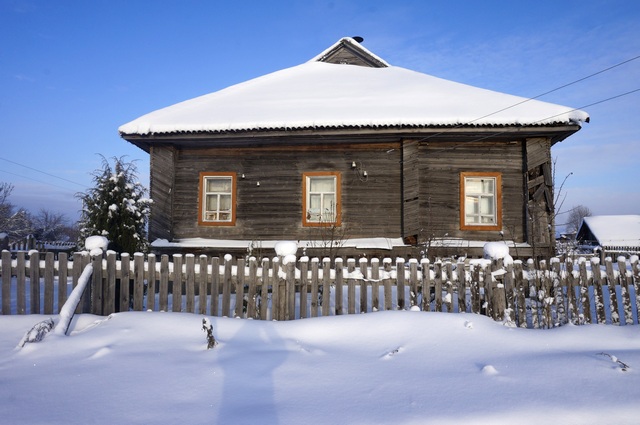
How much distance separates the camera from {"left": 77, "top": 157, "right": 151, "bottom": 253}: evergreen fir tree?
24.8ft

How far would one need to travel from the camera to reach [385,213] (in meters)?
10.6

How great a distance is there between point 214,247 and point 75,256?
5227mm

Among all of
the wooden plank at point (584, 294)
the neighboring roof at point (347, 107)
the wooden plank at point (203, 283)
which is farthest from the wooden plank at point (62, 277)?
the wooden plank at point (584, 294)

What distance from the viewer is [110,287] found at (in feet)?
17.5

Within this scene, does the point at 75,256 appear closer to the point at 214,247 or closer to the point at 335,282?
the point at 335,282

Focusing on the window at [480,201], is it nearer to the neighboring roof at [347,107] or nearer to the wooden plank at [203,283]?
the neighboring roof at [347,107]

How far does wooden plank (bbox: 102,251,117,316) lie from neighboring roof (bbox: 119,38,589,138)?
206 inches

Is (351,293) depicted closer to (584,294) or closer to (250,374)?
(250,374)

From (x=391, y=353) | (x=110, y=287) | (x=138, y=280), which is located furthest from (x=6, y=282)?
(x=391, y=353)

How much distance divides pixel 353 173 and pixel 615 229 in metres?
44.7

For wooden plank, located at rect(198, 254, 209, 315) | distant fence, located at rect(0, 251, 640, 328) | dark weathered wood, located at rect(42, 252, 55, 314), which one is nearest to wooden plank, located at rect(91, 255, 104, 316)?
distant fence, located at rect(0, 251, 640, 328)

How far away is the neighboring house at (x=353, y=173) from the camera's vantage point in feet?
32.2

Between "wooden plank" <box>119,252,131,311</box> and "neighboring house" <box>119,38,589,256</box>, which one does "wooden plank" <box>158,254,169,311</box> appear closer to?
"wooden plank" <box>119,252,131,311</box>

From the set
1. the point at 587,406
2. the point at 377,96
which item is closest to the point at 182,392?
the point at 587,406
